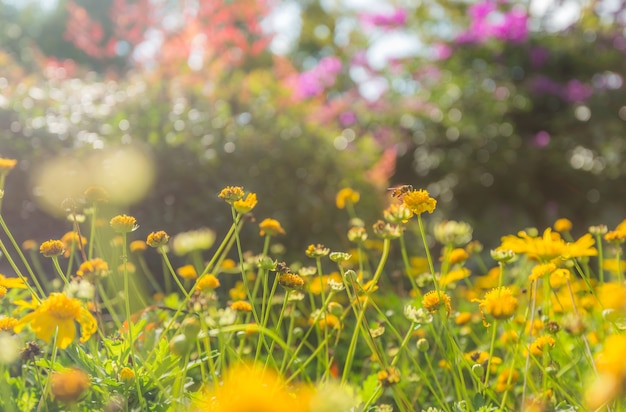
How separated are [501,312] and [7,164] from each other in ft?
4.13

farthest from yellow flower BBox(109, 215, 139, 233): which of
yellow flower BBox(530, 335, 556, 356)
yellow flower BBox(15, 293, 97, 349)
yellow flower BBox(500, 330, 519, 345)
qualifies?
yellow flower BBox(530, 335, 556, 356)

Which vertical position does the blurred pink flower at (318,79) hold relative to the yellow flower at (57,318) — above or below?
above

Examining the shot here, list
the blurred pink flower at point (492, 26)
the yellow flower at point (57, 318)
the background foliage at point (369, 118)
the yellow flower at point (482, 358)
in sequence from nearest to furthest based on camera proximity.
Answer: the yellow flower at point (57, 318)
the yellow flower at point (482, 358)
the background foliage at point (369, 118)
the blurred pink flower at point (492, 26)

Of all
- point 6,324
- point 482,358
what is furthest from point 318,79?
point 6,324

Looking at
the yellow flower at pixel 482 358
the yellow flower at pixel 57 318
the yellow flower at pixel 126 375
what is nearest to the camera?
the yellow flower at pixel 57 318

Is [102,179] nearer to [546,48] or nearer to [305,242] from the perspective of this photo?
[305,242]

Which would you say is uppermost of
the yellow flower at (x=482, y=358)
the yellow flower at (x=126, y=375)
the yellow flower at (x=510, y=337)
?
the yellow flower at (x=126, y=375)

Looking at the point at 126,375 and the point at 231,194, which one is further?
the point at 231,194

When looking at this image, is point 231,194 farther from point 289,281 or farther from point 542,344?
point 542,344

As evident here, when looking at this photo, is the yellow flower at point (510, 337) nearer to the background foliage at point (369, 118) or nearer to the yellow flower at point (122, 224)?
the yellow flower at point (122, 224)

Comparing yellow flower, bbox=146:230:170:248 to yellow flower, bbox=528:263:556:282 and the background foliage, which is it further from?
the background foliage

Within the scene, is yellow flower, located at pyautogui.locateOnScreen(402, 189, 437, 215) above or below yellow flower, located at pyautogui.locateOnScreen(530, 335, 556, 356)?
above

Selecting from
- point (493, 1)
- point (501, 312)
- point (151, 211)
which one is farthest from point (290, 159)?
point (493, 1)

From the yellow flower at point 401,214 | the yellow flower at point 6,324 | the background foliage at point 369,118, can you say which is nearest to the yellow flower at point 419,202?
the yellow flower at point 401,214
